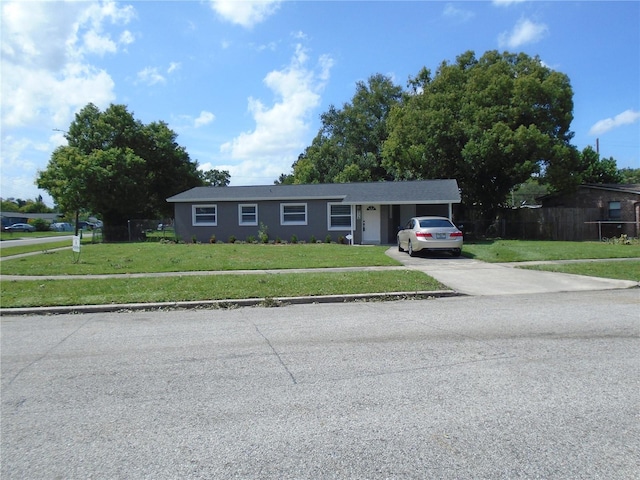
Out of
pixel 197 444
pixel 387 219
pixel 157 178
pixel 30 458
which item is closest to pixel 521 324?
pixel 197 444

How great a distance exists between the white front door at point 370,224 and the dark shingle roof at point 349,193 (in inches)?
31.3

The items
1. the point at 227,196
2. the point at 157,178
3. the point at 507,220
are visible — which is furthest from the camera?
the point at 157,178

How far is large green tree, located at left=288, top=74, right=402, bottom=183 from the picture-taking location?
50062mm

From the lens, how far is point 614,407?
3.81m

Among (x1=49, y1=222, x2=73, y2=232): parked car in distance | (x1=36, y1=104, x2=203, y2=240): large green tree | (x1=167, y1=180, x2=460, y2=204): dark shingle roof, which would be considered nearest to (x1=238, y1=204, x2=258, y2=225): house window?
(x1=167, y1=180, x2=460, y2=204): dark shingle roof

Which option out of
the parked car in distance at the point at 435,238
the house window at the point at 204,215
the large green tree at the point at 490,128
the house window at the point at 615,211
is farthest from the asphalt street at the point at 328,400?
the house window at the point at 615,211

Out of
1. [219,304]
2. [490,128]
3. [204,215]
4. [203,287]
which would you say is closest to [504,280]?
[219,304]

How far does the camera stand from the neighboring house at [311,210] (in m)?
24.6

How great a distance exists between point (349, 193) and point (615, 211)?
681 inches

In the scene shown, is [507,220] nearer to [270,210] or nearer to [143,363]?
[270,210]

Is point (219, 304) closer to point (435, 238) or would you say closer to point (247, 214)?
point (435, 238)

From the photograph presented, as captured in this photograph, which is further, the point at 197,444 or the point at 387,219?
the point at 387,219

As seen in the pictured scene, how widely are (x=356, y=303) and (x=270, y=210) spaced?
17.8 meters

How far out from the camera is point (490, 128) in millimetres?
28219
